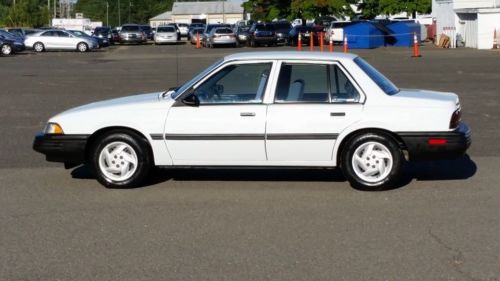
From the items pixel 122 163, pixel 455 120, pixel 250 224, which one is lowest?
pixel 250 224

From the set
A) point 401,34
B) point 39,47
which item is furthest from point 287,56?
point 401,34

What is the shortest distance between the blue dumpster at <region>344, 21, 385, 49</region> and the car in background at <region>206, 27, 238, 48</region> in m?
7.69

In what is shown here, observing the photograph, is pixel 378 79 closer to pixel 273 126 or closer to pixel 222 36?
pixel 273 126

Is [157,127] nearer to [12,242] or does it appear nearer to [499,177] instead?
[12,242]

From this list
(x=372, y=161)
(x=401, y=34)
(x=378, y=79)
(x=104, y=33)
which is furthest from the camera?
(x=104, y=33)

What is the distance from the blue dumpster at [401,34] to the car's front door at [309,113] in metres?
44.5

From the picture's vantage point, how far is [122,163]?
8.97 meters

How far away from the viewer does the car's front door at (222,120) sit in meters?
8.66

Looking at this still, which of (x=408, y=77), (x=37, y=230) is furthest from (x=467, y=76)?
(x=37, y=230)

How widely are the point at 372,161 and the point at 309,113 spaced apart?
83 centimetres

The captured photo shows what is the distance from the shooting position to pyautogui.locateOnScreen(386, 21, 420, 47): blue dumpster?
52.5 metres

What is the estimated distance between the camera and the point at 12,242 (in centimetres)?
685

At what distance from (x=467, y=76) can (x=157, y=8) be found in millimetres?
144895

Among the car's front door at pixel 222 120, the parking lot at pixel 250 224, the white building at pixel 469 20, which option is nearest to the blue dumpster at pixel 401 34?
the white building at pixel 469 20
